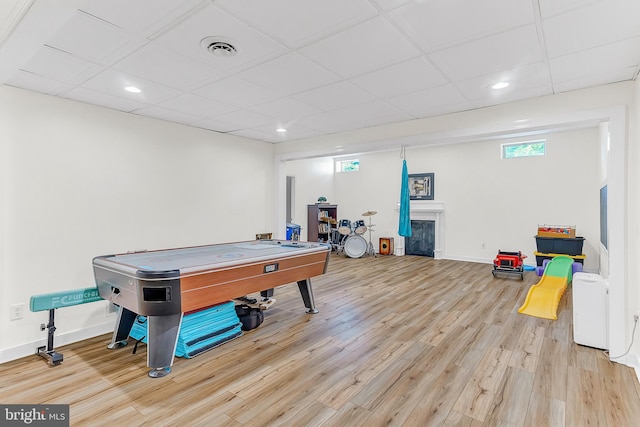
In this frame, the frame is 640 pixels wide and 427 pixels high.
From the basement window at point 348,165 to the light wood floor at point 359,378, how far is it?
20.4 ft

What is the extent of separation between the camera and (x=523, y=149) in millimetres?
6934

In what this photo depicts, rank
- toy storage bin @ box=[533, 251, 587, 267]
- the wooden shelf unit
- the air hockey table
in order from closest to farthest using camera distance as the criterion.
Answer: the air hockey table, toy storage bin @ box=[533, 251, 587, 267], the wooden shelf unit

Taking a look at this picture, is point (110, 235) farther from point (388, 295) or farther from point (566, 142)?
point (566, 142)

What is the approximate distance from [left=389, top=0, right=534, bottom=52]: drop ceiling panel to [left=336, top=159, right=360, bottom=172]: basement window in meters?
7.47

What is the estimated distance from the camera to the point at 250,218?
507 centimetres

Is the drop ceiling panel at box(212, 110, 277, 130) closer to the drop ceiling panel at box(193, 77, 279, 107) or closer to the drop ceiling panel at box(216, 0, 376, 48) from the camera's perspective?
the drop ceiling panel at box(193, 77, 279, 107)

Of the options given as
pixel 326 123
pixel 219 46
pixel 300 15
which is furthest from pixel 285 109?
pixel 300 15

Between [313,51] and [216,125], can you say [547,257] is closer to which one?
[313,51]

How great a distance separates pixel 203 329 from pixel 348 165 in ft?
24.6

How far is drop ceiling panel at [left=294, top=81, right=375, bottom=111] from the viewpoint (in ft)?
9.57

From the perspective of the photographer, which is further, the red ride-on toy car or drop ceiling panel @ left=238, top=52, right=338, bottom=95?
the red ride-on toy car

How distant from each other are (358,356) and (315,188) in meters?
6.74

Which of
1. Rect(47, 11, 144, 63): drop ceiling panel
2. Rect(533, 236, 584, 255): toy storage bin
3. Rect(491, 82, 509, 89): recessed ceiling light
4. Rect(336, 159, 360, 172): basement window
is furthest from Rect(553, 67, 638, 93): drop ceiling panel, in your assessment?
Rect(336, 159, 360, 172): basement window

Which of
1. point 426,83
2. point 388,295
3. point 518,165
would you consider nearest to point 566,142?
point 518,165
